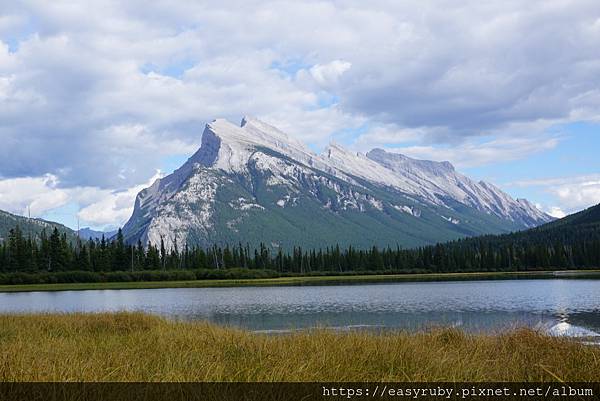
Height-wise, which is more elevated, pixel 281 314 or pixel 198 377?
pixel 198 377

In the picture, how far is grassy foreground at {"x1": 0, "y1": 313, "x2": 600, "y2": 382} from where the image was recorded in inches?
442

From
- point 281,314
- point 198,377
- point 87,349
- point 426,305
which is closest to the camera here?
point 198,377

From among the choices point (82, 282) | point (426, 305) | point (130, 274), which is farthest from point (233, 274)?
point (426, 305)

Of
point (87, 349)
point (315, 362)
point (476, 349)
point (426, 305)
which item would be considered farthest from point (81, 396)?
point (426, 305)

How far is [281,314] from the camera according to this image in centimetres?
5181

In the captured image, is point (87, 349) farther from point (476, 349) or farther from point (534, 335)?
point (534, 335)

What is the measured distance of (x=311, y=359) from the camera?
12.7 meters

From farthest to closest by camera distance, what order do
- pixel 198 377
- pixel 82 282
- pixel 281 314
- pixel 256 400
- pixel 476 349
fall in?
pixel 82 282
pixel 281 314
pixel 476 349
pixel 198 377
pixel 256 400

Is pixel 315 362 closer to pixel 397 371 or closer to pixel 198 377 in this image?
pixel 397 371

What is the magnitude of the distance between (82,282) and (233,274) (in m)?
43.4

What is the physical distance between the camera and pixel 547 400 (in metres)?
9.05

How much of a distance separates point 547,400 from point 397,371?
3.87 meters

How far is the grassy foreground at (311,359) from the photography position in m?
11.2

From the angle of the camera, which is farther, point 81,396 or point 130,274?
point 130,274
